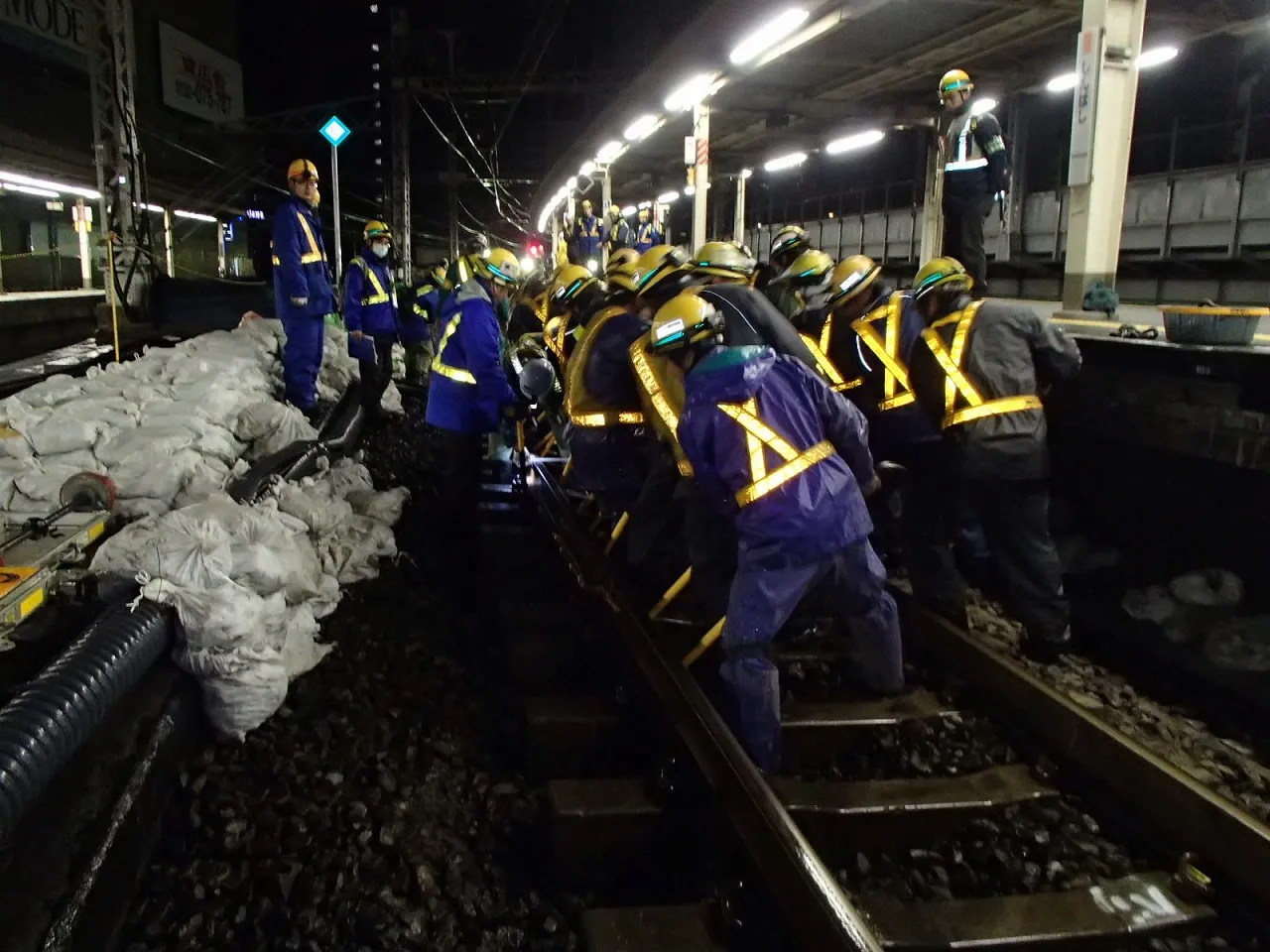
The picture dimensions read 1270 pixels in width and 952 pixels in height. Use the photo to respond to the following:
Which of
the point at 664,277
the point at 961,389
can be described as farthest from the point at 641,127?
the point at 961,389

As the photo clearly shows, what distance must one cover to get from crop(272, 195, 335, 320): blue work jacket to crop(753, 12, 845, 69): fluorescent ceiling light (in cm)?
435

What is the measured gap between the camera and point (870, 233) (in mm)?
20734

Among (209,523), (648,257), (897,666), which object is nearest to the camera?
(897,666)

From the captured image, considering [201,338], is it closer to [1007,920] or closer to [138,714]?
[138,714]

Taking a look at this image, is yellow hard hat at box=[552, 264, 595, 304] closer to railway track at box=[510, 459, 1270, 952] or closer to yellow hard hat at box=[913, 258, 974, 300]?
yellow hard hat at box=[913, 258, 974, 300]

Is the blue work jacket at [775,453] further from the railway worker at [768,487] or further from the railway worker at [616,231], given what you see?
the railway worker at [616,231]

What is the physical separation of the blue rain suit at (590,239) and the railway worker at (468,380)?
35.8 feet

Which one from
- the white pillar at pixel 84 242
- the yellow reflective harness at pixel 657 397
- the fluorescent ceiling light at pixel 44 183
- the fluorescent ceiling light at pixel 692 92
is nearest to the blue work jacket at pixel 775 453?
the yellow reflective harness at pixel 657 397

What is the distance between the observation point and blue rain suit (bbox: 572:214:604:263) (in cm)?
1762

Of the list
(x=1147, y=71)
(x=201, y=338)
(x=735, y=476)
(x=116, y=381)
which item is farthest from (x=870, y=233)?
(x=735, y=476)

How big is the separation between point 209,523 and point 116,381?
3662 millimetres

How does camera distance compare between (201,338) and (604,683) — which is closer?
(604,683)

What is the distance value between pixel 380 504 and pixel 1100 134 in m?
5.73

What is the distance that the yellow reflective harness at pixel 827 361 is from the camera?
17.7ft
